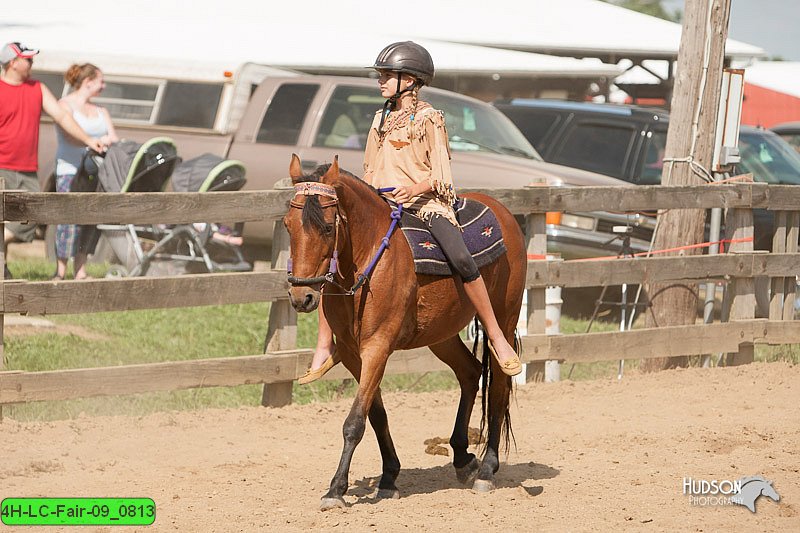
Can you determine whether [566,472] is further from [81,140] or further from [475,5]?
[475,5]

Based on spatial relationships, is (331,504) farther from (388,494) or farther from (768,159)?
(768,159)

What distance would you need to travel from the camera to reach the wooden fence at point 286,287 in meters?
7.20

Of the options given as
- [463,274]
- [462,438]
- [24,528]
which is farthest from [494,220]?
[24,528]

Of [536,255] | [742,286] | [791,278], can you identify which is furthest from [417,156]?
[791,278]

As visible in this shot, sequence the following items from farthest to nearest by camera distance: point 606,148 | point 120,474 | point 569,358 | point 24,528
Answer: point 606,148 → point 569,358 → point 120,474 → point 24,528

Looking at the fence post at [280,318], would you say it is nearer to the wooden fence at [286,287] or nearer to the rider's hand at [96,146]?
the wooden fence at [286,287]

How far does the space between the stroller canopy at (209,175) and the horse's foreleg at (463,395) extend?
5718 millimetres

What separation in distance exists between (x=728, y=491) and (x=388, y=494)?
6.11 feet

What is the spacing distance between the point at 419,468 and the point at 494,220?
160cm

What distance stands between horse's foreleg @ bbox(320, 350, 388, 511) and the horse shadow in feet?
1.14

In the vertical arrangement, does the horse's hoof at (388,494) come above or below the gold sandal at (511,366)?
below

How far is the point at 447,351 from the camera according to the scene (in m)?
6.77

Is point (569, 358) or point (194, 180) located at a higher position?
point (194, 180)

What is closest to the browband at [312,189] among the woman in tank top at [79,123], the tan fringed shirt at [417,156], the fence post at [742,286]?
the tan fringed shirt at [417,156]
